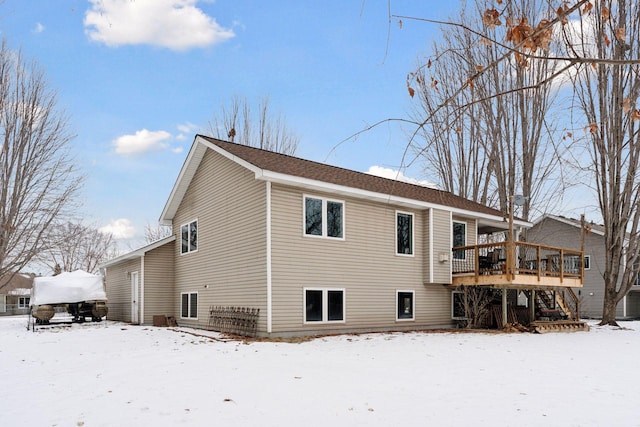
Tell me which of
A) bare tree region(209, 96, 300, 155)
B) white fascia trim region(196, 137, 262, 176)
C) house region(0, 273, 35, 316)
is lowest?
house region(0, 273, 35, 316)

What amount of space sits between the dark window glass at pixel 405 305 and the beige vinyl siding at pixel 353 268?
19cm

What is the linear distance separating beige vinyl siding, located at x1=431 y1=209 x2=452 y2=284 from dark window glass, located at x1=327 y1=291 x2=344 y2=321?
3688 mm

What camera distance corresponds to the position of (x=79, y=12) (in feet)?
11.8

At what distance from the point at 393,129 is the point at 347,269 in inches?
413

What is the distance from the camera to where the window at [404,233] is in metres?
15.5

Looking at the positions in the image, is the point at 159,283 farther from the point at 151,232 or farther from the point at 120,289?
the point at 151,232

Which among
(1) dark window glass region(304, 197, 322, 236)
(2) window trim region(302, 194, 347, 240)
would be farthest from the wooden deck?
(1) dark window glass region(304, 197, 322, 236)

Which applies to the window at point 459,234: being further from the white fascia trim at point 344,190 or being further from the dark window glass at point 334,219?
the dark window glass at point 334,219

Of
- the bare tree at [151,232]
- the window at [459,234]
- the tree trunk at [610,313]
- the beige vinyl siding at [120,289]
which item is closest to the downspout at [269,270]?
the beige vinyl siding at [120,289]

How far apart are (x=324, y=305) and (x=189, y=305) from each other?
561 centimetres

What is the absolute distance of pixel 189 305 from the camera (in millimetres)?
16828

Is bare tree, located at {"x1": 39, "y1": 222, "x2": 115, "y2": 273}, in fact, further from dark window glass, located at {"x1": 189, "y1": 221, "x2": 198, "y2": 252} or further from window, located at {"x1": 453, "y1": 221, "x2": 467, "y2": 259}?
window, located at {"x1": 453, "y1": 221, "x2": 467, "y2": 259}

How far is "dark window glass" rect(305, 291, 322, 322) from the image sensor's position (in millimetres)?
13227

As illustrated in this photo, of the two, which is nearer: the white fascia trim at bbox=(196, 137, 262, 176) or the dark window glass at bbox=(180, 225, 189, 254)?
the white fascia trim at bbox=(196, 137, 262, 176)
